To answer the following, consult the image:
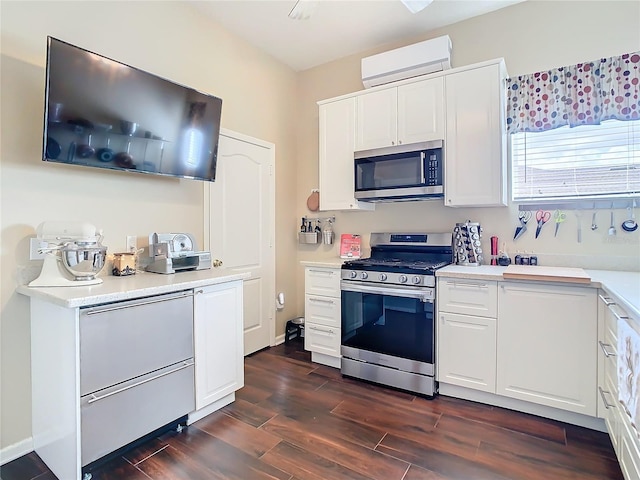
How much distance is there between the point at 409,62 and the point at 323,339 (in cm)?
250

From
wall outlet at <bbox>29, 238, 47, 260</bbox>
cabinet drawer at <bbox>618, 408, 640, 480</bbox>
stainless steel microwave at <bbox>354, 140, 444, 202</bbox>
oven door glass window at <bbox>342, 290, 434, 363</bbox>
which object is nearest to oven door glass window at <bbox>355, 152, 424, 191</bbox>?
stainless steel microwave at <bbox>354, 140, 444, 202</bbox>

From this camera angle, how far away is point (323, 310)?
3137mm

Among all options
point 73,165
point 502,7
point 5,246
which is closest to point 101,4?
point 73,165

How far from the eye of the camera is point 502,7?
281 centimetres

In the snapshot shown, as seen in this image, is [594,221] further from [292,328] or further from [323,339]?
[292,328]

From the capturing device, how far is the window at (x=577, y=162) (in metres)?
2.41

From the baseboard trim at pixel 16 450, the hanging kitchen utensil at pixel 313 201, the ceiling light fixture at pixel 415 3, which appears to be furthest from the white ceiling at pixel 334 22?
the baseboard trim at pixel 16 450

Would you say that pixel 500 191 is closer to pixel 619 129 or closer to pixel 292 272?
pixel 619 129

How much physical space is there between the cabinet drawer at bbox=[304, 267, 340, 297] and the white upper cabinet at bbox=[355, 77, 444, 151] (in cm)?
116

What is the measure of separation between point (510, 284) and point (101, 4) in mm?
3195

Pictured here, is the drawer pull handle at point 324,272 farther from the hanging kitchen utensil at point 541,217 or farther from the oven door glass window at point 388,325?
the hanging kitchen utensil at point 541,217

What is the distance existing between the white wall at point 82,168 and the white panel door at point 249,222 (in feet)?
0.62

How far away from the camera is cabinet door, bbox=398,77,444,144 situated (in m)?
2.76

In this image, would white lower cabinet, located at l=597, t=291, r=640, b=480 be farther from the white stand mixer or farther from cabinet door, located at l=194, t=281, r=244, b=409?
the white stand mixer
